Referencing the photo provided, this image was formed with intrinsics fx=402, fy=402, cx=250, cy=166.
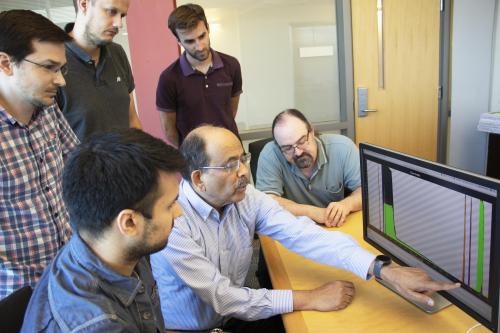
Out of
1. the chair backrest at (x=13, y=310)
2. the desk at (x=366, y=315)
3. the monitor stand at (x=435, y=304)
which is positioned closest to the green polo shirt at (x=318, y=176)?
the desk at (x=366, y=315)

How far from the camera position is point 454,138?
12.8 feet

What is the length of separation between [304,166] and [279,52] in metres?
1.87

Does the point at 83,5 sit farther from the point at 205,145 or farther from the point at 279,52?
the point at 279,52

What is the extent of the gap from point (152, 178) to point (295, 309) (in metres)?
0.58

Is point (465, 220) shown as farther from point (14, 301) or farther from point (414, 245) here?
point (14, 301)

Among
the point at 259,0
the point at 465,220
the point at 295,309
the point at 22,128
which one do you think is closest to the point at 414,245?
the point at 465,220

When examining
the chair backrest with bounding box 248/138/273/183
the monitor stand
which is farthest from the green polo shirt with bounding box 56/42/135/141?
the monitor stand

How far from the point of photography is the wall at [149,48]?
309 cm

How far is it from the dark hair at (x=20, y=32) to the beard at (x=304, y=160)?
3.76 ft

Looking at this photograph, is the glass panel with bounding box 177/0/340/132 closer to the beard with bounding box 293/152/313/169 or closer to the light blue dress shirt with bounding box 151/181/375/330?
the beard with bounding box 293/152/313/169

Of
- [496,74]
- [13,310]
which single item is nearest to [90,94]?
[13,310]

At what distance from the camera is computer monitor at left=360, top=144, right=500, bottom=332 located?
2.72ft

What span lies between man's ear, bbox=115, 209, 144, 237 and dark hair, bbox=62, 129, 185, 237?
1 centimetres

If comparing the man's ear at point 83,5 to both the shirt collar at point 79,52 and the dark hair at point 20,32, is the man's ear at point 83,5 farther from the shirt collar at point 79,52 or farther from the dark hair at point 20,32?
the dark hair at point 20,32
